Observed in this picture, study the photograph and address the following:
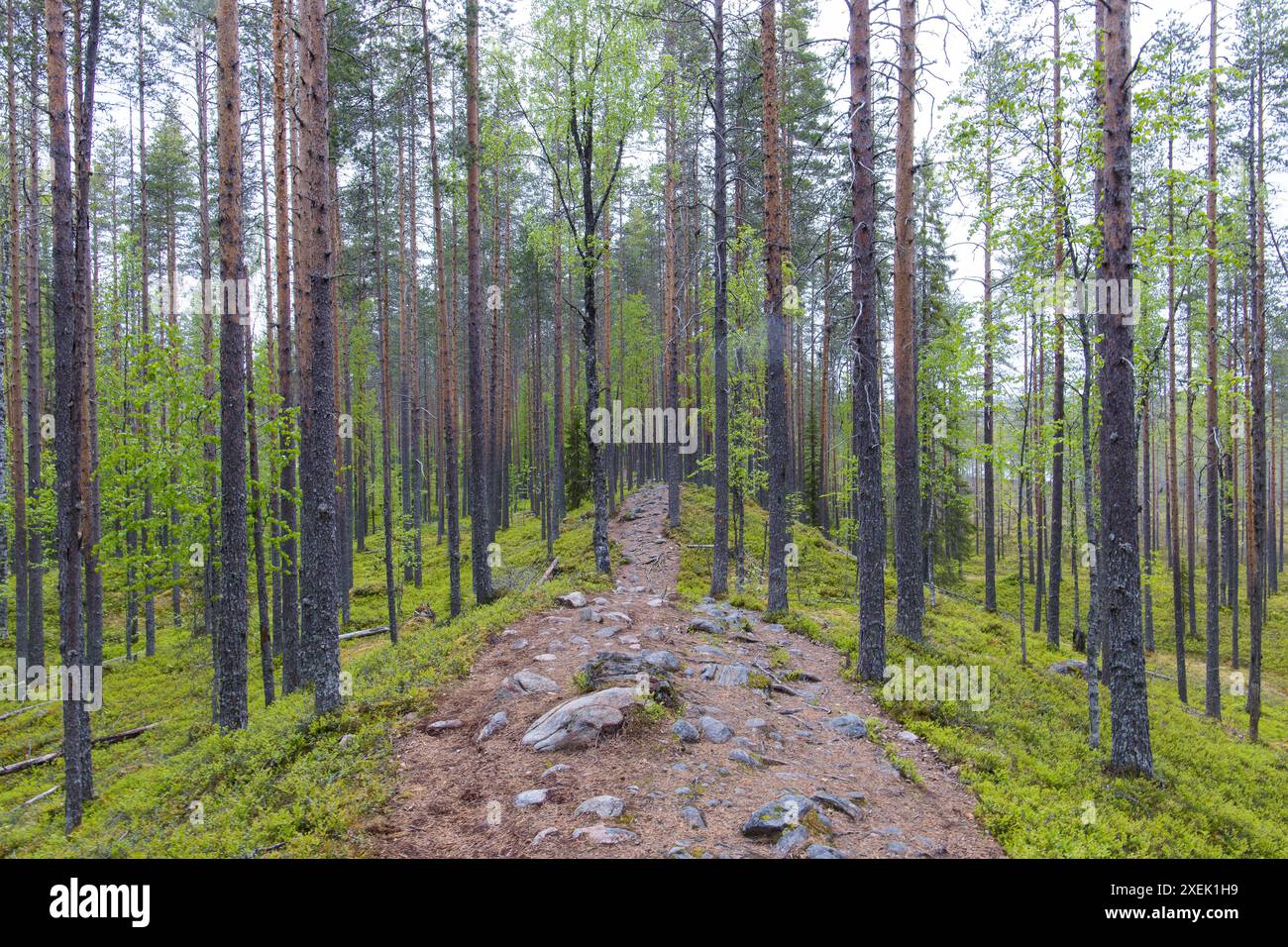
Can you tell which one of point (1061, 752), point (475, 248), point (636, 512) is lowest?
point (1061, 752)

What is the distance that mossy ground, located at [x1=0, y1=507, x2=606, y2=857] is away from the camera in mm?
5613

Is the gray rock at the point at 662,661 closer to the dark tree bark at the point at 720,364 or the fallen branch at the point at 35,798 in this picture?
the dark tree bark at the point at 720,364

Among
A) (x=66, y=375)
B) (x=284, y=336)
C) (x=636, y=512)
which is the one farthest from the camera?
(x=636, y=512)

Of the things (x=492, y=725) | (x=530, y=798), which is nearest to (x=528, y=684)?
(x=492, y=725)

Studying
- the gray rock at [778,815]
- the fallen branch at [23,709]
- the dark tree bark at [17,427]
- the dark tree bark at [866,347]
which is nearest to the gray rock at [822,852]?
the gray rock at [778,815]

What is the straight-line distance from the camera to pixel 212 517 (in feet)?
34.0

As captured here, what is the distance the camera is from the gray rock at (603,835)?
4625 mm

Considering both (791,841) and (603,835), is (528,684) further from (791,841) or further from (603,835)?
(791,841)

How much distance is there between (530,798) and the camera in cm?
541

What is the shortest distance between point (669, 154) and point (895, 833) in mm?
21861

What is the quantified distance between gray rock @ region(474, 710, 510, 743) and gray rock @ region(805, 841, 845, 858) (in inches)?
152

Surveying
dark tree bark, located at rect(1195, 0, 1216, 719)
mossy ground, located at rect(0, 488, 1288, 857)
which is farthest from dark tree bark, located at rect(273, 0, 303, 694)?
dark tree bark, located at rect(1195, 0, 1216, 719)

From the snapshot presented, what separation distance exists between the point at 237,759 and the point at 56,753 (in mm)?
8499
